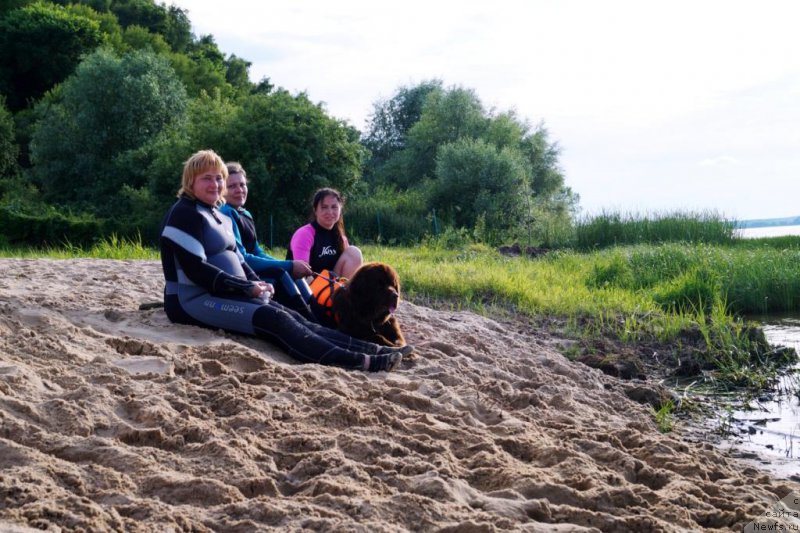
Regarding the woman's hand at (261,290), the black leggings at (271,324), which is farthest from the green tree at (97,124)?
the woman's hand at (261,290)

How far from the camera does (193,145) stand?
2255 centimetres

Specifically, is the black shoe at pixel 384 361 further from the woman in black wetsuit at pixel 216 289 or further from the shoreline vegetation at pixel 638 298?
the shoreline vegetation at pixel 638 298

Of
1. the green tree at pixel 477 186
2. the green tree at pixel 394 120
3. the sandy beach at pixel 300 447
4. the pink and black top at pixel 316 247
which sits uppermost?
the green tree at pixel 394 120

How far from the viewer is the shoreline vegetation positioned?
8.32 metres

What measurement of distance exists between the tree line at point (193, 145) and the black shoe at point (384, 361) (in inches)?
567

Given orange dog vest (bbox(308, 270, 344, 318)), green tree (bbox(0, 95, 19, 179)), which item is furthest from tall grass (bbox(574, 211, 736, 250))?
green tree (bbox(0, 95, 19, 179))

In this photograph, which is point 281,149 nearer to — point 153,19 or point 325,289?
point 325,289

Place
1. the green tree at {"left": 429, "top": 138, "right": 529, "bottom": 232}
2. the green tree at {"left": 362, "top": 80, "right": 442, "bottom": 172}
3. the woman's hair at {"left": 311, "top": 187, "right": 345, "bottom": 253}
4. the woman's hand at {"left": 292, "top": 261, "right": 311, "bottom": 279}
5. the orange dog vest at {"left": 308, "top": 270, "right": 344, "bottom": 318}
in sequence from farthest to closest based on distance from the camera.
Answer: the green tree at {"left": 362, "top": 80, "right": 442, "bottom": 172}
the green tree at {"left": 429, "top": 138, "right": 529, "bottom": 232}
the woman's hair at {"left": 311, "top": 187, "right": 345, "bottom": 253}
the orange dog vest at {"left": 308, "top": 270, "right": 344, "bottom": 318}
the woman's hand at {"left": 292, "top": 261, "right": 311, "bottom": 279}

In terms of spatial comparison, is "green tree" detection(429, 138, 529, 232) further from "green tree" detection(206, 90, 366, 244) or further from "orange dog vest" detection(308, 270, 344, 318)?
"orange dog vest" detection(308, 270, 344, 318)

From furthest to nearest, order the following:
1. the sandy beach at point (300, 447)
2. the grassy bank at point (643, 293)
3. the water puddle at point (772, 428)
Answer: the grassy bank at point (643, 293) → the water puddle at point (772, 428) → the sandy beach at point (300, 447)

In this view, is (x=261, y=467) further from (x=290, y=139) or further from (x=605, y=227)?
(x=605, y=227)

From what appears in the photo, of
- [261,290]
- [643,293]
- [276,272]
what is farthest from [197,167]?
[643,293]

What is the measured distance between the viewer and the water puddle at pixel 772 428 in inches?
217

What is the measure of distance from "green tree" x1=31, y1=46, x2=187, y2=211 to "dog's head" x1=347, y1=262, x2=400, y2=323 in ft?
76.6
